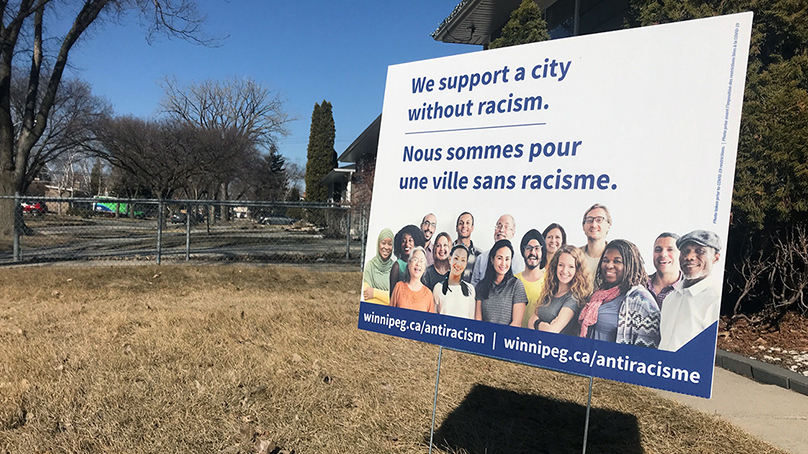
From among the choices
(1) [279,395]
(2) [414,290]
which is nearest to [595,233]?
(2) [414,290]

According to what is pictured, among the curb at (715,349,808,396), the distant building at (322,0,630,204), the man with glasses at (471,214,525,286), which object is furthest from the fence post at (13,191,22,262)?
the curb at (715,349,808,396)

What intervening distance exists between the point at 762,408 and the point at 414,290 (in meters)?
3.40

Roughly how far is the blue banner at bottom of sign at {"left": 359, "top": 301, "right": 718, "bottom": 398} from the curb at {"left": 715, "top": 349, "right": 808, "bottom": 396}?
11.6 ft

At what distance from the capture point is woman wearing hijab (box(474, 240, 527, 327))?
2521mm

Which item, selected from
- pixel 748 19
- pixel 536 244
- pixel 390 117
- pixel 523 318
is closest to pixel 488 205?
pixel 536 244

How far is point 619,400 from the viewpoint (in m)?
4.25

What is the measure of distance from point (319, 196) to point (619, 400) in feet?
137

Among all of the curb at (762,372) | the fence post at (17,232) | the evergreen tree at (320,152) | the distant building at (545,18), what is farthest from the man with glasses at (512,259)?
the evergreen tree at (320,152)

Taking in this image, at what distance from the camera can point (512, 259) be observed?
8.41 ft

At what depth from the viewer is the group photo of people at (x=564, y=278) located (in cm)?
216

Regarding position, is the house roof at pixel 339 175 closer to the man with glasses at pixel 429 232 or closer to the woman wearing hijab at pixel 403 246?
the woman wearing hijab at pixel 403 246

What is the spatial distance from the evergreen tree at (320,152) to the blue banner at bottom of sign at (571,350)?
139 feet

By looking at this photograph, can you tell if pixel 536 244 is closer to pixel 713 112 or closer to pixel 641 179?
pixel 641 179

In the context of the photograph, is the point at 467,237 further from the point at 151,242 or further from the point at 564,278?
the point at 151,242
